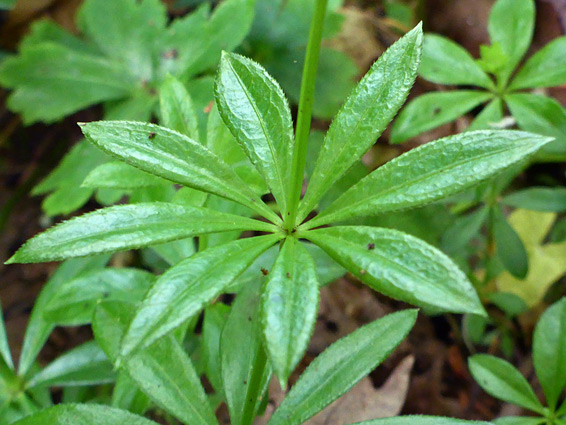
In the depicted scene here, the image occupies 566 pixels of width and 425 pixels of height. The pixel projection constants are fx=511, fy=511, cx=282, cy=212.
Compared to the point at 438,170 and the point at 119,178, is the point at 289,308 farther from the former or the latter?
the point at 119,178

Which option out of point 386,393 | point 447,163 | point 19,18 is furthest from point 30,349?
point 19,18

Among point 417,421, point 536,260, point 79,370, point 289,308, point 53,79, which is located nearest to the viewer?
point 289,308

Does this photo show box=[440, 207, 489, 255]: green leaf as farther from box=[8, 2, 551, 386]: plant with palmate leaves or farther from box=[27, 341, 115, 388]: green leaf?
box=[27, 341, 115, 388]: green leaf

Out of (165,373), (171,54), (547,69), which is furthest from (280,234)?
(171,54)

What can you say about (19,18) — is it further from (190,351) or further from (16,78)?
(190,351)

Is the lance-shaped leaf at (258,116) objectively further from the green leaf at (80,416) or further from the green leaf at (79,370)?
the green leaf at (79,370)
